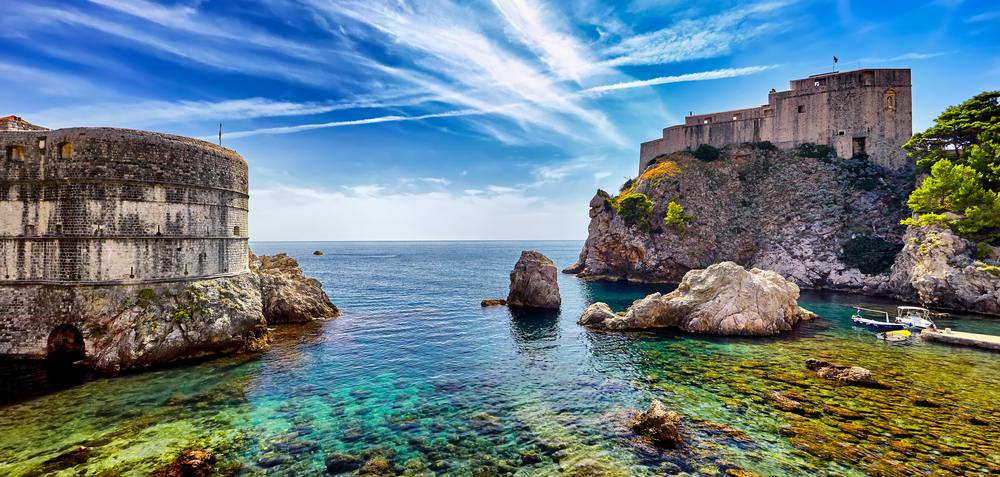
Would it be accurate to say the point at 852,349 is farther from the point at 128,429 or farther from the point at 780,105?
the point at 780,105

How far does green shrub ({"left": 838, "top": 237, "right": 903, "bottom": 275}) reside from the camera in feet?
144

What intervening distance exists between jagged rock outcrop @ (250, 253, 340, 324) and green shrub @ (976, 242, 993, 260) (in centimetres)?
5143

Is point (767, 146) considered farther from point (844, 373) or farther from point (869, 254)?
point (844, 373)

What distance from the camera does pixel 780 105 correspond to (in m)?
60.2

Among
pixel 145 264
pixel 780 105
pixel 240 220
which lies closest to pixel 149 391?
pixel 145 264

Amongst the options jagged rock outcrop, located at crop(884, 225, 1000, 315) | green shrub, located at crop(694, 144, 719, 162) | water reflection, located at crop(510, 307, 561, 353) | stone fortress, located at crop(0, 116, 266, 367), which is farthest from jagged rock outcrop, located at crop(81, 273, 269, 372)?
green shrub, located at crop(694, 144, 719, 162)

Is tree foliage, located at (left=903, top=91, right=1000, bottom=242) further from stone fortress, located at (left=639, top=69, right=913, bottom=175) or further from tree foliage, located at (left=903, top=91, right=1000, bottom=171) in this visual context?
stone fortress, located at (left=639, top=69, right=913, bottom=175)

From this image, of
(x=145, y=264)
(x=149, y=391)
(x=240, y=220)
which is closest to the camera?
(x=149, y=391)

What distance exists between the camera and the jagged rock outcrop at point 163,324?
1923cm

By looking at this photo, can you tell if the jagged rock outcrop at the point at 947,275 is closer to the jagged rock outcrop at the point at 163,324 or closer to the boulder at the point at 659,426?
the boulder at the point at 659,426

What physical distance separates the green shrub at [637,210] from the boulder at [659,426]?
46587mm

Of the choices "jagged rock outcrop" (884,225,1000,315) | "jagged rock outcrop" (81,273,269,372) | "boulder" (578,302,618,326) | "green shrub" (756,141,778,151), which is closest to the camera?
"jagged rock outcrop" (81,273,269,372)

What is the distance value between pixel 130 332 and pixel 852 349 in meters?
37.4

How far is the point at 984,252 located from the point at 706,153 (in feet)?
113
